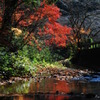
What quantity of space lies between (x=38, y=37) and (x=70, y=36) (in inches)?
314

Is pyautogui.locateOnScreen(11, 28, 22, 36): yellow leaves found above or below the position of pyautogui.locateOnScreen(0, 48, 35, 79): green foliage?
above

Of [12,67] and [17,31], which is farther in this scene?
[17,31]

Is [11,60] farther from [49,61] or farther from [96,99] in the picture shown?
[49,61]

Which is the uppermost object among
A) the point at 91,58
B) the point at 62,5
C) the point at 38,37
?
the point at 62,5

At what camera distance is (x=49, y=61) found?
78.2 feet

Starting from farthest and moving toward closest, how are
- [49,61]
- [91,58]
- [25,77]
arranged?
[91,58] < [49,61] < [25,77]

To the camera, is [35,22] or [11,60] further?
[35,22]

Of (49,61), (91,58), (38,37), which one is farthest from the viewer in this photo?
(91,58)

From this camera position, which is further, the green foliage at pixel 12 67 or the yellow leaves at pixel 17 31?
the yellow leaves at pixel 17 31

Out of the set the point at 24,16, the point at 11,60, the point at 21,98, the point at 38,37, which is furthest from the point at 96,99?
the point at 38,37

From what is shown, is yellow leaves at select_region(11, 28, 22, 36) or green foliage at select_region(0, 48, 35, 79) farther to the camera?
yellow leaves at select_region(11, 28, 22, 36)

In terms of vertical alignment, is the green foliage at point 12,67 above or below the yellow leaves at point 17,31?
below

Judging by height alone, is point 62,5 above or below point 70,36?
above

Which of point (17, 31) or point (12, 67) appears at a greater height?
point (17, 31)
